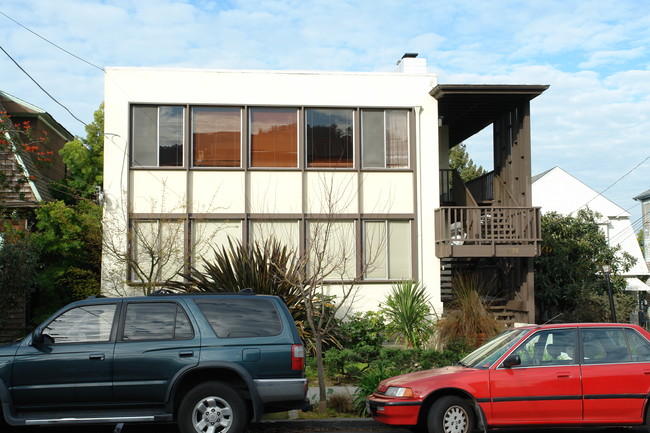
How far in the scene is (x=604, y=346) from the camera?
339 inches

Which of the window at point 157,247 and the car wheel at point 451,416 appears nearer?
the car wheel at point 451,416

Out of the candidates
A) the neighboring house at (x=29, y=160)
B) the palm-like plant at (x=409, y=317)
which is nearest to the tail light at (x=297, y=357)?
the palm-like plant at (x=409, y=317)

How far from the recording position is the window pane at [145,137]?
17641mm

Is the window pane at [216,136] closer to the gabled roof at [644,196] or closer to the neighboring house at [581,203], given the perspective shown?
the neighboring house at [581,203]

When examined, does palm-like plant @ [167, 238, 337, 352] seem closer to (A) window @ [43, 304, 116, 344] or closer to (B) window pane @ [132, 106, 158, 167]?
(B) window pane @ [132, 106, 158, 167]

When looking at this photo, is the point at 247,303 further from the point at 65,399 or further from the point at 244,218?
the point at 244,218

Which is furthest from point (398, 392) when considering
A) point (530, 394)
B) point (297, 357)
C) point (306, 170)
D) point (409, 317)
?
point (306, 170)

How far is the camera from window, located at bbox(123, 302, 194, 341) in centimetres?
827

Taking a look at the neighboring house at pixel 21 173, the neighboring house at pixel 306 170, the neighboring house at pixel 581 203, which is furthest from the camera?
the neighboring house at pixel 581 203

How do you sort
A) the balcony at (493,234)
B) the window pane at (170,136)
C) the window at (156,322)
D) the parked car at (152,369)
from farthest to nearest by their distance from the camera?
the window pane at (170,136)
the balcony at (493,234)
the window at (156,322)
the parked car at (152,369)

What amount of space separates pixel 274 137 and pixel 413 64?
4.43 metres

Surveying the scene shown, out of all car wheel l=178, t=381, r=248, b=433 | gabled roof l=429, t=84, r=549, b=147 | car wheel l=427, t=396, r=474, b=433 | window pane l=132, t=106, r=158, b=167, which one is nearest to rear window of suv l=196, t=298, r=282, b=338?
car wheel l=178, t=381, r=248, b=433

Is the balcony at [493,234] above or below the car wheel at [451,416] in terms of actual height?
above

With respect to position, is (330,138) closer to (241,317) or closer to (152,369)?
A: (241,317)
